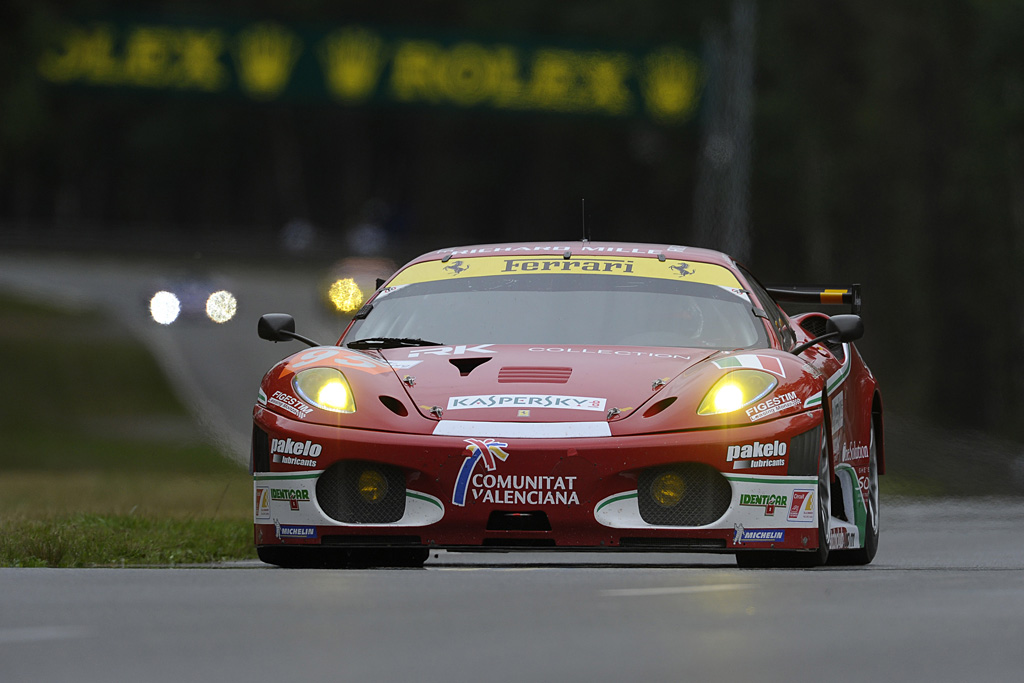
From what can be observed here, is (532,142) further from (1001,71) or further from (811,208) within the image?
(1001,71)

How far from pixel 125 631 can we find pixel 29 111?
158 ft

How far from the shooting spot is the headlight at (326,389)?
665 cm

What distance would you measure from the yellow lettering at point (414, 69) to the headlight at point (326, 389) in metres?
46.3

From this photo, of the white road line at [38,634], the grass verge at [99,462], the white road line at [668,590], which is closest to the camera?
the white road line at [38,634]

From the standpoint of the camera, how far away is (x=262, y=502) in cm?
675

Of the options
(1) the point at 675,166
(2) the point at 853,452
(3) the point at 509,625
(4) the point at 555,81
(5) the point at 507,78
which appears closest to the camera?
(3) the point at 509,625

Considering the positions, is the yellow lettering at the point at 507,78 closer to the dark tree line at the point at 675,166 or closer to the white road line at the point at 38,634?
the dark tree line at the point at 675,166

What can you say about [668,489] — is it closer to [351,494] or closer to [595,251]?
[351,494]

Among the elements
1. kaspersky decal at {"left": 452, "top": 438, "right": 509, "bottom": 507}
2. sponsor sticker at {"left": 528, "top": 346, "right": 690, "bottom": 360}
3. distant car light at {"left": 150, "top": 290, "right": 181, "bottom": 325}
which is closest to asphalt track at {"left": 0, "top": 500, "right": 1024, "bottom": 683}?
kaspersky decal at {"left": 452, "top": 438, "right": 509, "bottom": 507}

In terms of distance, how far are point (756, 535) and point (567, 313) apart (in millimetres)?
1465

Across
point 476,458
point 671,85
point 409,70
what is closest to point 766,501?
point 476,458

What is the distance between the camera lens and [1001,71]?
180 feet

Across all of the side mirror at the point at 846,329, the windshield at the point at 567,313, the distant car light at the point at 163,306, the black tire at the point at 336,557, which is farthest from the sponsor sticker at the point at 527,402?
the distant car light at the point at 163,306

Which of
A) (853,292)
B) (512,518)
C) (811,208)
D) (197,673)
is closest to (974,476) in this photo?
(853,292)
